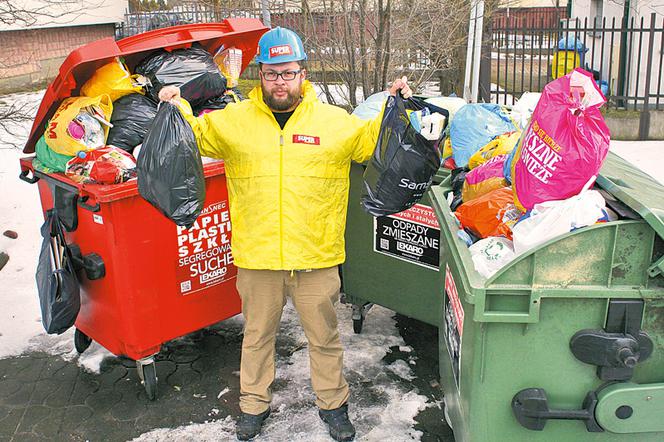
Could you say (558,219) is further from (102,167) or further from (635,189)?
(102,167)

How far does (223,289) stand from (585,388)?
2.08 meters

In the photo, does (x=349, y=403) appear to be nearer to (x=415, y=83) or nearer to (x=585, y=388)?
(x=585, y=388)

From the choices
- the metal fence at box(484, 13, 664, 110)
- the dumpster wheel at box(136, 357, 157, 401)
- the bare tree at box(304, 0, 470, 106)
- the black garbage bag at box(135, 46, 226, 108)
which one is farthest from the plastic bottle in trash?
the metal fence at box(484, 13, 664, 110)

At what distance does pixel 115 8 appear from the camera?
16969mm

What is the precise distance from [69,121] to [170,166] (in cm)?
90

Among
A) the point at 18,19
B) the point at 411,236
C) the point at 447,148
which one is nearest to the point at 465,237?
the point at 411,236

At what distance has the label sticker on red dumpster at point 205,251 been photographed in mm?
3416

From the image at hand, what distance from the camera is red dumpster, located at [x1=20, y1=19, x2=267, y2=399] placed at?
3.15 metres

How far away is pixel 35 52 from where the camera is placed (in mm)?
12477

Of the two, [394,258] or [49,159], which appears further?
[394,258]

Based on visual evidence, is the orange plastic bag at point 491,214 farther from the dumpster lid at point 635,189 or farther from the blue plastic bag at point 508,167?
the dumpster lid at point 635,189

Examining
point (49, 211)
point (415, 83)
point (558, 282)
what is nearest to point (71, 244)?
point (49, 211)

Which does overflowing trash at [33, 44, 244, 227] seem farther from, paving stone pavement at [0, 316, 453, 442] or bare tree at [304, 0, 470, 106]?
bare tree at [304, 0, 470, 106]

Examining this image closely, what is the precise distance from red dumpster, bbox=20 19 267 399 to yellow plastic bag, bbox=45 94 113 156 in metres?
0.06
